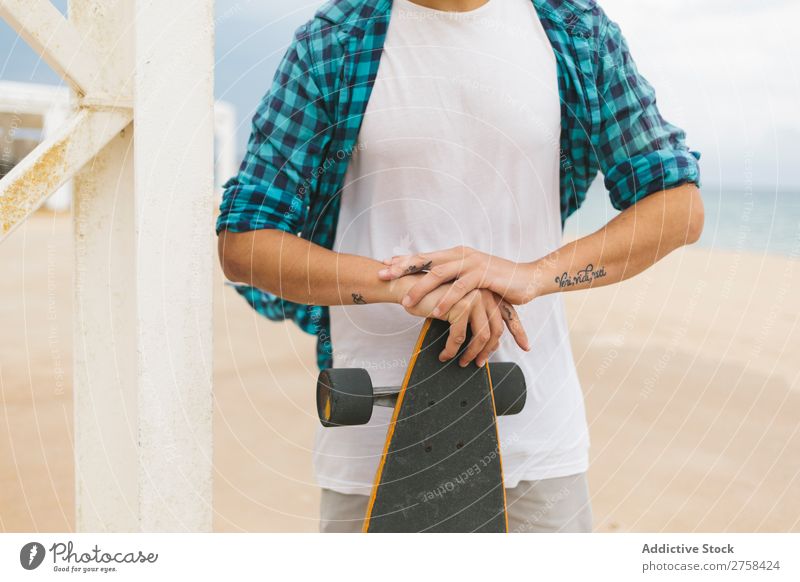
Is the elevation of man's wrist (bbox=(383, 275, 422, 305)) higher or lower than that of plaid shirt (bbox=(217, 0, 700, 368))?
lower

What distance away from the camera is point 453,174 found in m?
1.25

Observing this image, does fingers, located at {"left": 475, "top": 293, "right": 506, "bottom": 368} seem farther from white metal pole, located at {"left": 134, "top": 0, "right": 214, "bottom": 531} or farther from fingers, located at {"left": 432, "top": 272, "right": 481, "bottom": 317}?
white metal pole, located at {"left": 134, "top": 0, "right": 214, "bottom": 531}

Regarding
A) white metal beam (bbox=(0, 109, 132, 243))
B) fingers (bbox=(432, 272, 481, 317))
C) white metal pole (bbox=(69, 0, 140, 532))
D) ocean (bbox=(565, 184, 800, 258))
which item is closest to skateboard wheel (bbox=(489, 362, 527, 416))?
fingers (bbox=(432, 272, 481, 317))

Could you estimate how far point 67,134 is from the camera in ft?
3.21

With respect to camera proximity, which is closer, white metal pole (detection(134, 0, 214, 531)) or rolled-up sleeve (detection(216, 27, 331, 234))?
white metal pole (detection(134, 0, 214, 531))

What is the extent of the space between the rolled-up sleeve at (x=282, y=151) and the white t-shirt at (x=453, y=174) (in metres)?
0.08

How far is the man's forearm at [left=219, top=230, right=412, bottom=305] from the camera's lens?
3.80 ft

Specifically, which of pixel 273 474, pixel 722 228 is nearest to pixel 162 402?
pixel 273 474

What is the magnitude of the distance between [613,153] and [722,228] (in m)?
24.8

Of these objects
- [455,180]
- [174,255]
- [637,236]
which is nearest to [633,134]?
[637,236]

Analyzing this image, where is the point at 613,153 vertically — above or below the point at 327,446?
above

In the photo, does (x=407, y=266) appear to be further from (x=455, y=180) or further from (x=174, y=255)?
(x=174, y=255)
